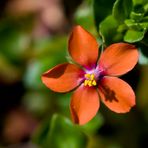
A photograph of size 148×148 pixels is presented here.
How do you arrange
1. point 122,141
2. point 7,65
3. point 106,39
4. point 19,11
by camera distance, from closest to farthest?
point 106,39
point 122,141
point 7,65
point 19,11

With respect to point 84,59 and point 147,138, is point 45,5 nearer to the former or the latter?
point 147,138

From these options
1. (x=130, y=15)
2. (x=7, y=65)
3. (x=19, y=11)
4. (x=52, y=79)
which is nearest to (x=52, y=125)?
(x=52, y=79)

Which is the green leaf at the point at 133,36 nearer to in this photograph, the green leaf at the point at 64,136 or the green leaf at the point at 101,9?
the green leaf at the point at 101,9

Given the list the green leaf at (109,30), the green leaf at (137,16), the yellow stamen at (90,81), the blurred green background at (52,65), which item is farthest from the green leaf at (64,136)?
the green leaf at (137,16)

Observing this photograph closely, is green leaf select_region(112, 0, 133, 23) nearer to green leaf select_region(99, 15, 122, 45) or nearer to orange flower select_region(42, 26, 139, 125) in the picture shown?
green leaf select_region(99, 15, 122, 45)

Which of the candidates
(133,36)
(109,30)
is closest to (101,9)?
(109,30)

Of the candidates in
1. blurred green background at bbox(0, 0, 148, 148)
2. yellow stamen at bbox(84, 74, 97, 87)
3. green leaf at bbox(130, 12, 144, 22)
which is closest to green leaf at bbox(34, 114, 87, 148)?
blurred green background at bbox(0, 0, 148, 148)
